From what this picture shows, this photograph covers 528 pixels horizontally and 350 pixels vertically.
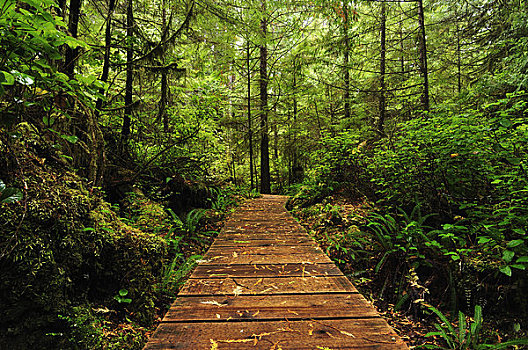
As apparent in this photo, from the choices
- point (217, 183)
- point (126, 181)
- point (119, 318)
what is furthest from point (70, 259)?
point (217, 183)

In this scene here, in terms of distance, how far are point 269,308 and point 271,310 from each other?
0.10ft

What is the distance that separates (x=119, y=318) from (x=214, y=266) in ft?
3.19

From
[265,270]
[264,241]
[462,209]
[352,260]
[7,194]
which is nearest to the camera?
[7,194]

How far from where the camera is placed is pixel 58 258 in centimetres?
198

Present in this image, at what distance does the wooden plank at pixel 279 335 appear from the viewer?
135 centimetres

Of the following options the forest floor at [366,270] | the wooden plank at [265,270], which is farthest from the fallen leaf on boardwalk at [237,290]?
the forest floor at [366,270]

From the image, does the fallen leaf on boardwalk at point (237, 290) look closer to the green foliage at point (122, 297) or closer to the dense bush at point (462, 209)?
the green foliage at point (122, 297)

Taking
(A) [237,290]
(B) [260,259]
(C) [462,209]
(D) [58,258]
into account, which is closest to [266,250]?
(B) [260,259]

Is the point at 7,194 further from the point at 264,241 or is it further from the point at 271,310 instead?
the point at 264,241

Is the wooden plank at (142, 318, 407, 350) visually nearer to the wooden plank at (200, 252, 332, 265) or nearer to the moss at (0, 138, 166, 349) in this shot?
the moss at (0, 138, 166, 349)

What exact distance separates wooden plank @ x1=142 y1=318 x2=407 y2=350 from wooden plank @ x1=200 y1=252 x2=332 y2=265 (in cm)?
117

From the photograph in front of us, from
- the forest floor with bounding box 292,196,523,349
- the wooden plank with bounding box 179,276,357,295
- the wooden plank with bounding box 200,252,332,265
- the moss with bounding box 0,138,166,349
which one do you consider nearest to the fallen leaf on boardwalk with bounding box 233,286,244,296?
the wooden plank with bounding box 179,276,357,295

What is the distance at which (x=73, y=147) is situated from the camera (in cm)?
361

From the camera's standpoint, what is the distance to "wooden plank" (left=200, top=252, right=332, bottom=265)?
276 cm
